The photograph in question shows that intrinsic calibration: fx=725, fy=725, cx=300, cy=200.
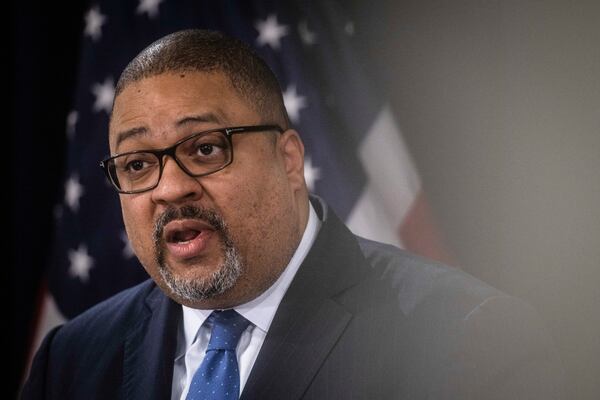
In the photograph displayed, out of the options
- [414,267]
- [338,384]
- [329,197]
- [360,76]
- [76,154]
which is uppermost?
[360,76]

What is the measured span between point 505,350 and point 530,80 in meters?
0.52

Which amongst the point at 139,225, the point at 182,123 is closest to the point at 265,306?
the point at 139,225

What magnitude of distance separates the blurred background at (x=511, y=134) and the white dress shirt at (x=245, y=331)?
1.11ft

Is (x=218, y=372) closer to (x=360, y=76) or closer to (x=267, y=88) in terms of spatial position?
(x=267, y=88)

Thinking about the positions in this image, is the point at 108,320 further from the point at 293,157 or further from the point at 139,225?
the point at 293,157

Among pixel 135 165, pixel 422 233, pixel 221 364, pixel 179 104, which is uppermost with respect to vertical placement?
pixel 179 104

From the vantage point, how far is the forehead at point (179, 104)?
49.8 inches

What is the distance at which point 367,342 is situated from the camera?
4.28 feet

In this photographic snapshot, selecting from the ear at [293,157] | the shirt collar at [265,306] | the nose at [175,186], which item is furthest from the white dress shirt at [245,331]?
the nose at [175,186]

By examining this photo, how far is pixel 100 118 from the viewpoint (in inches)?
78.1

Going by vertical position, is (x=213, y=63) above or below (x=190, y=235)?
above

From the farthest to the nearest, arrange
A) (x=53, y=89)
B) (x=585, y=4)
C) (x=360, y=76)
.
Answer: (x=53, y=89) < (x=360, y=76) < (x=585, y=4)

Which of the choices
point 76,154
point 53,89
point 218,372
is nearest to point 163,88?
point 218,372

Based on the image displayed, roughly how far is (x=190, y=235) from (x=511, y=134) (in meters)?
0.65
